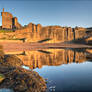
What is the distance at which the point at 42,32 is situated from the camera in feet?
202

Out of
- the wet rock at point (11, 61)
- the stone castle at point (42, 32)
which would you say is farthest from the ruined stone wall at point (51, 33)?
the wet rock at point (11, 61)

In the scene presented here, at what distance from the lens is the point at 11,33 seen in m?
52.4

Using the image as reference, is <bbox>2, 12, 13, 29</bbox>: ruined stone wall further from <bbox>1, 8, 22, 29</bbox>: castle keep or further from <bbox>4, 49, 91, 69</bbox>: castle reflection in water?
<bbox>4, 49, 91, 69</bbox>: castle reflection in water

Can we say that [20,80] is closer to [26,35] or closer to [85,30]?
[26,35]

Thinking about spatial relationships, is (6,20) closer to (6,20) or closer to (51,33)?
(6,20)

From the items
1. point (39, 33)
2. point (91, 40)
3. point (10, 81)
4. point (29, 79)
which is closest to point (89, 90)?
point (29, 79)

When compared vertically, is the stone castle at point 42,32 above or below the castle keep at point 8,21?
below

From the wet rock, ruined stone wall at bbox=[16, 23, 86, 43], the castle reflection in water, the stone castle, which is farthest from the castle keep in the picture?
the wet rock

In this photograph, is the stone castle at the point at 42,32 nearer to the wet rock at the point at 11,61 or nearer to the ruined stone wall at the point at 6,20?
the ruined stone wall at the point at 6,20

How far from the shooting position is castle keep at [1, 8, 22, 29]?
2666 inches

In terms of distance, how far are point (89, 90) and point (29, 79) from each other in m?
3.04

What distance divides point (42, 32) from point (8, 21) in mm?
24798

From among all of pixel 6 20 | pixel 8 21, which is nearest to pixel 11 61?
pixel 8 21

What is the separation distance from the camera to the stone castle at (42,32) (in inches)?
2259
